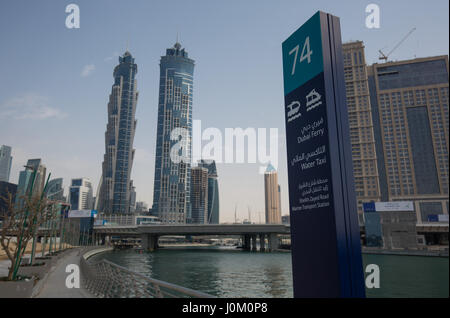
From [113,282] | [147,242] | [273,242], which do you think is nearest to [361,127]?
[273,242]

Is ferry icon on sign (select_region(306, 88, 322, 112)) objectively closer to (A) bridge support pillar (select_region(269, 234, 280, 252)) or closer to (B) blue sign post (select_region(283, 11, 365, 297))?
(B) blue sign post (select_region(283, 11, 365, 297))

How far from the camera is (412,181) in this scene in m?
151

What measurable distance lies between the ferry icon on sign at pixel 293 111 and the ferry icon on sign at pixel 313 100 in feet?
1.24

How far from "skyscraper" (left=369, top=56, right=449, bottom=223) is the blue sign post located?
→ 165m

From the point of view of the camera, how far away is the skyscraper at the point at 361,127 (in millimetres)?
155000

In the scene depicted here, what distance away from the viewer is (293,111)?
7.64 metres

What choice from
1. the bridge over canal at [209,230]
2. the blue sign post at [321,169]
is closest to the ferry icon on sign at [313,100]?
the blue sign post at [321,169]

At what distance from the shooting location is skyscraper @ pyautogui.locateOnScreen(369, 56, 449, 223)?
Answer: 484 feet

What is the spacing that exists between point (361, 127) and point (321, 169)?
565 ft

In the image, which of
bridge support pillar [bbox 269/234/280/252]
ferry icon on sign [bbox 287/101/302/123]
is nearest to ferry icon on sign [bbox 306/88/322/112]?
ferry icon on sign [bbox 287/101/302/123]

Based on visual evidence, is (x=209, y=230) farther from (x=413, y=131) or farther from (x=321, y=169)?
(x=413, y=131)

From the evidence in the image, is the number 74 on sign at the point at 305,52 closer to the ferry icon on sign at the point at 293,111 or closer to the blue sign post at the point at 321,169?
the blue sign post at the point at 321,169
